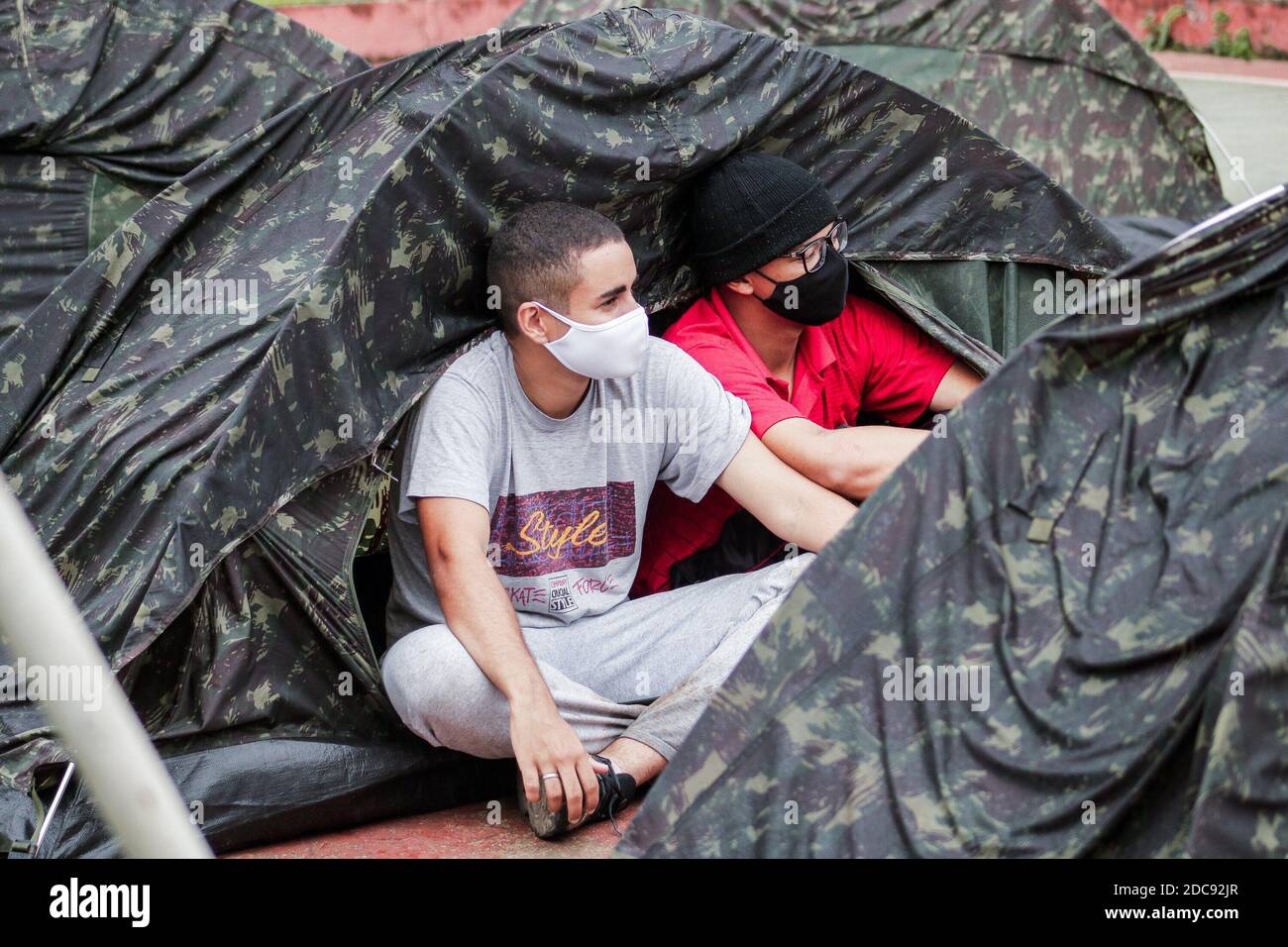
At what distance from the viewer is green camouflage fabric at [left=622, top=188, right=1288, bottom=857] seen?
227 cm

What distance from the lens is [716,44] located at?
11.1ft

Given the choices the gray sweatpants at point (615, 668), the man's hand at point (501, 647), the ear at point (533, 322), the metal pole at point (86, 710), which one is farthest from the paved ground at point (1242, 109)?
the metal pole at point (86, 710)

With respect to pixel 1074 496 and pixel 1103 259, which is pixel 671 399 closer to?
pixel 1074 496

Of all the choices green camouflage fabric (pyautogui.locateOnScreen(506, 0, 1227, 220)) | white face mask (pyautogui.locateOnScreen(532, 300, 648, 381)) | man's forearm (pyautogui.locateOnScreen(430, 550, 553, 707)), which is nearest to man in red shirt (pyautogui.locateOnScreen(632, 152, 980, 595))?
white face mask (pyautogui.locateOnScreen(532, 300, 648, 381))

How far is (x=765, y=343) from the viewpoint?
3539mm

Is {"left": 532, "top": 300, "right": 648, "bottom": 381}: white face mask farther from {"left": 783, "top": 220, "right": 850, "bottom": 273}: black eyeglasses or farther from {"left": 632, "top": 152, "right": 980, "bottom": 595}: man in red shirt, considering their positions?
{"left": 783, "top": 220, "right": 850, "bottom": 273}: black eyeglasses

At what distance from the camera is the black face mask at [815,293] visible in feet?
11.2

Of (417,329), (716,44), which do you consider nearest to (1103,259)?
(716,44)

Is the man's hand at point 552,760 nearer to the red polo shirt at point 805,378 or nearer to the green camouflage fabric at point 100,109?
the red polo shirt at point 805,378

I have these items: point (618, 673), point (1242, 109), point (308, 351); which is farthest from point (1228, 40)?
point (308, 351)

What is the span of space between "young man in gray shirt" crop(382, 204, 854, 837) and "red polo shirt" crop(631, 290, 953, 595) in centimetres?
17

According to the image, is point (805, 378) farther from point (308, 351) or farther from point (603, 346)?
point (308, 351)

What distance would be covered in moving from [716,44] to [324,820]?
1834 millimetres

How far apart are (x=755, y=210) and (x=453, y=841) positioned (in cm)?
148
